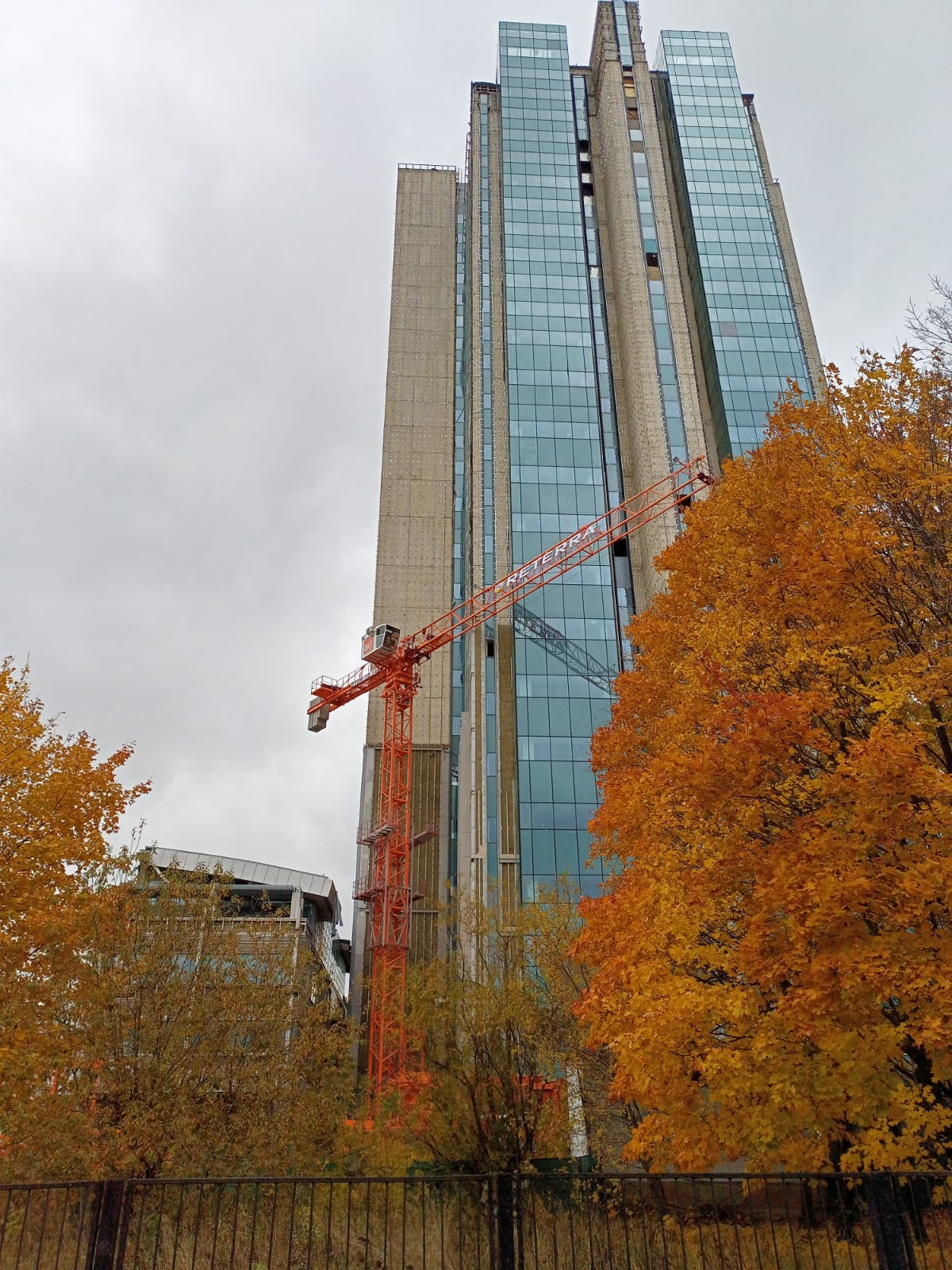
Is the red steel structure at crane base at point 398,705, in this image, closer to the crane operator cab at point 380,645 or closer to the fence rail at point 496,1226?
the crane operator cab at point 380,645

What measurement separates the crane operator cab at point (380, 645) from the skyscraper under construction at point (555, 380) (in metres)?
6.73

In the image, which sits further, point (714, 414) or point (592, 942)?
point (714, 414)

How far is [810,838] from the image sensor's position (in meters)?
11.6

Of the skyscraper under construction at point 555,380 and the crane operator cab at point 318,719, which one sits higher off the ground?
the skyscraper under construction at point 555,380

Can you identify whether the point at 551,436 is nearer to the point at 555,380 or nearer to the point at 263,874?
the point at 555,380

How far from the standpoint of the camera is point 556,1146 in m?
19.9

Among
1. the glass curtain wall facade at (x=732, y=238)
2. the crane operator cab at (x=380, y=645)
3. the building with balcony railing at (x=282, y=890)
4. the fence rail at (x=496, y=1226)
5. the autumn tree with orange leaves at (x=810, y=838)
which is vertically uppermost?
the glass curtain wall facade at (x=732, y=238)

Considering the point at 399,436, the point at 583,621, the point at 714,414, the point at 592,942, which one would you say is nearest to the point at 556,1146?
the point at 592,942

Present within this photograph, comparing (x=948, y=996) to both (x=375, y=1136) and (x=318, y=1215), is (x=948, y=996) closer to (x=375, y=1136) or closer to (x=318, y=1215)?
(x=318, y=1215)

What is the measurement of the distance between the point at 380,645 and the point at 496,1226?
4820 cm

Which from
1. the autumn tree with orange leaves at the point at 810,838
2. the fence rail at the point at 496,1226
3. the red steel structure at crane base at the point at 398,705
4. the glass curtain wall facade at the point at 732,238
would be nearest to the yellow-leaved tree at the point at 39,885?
the fence rail at the point at 496,1226

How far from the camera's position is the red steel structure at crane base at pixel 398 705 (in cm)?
4828

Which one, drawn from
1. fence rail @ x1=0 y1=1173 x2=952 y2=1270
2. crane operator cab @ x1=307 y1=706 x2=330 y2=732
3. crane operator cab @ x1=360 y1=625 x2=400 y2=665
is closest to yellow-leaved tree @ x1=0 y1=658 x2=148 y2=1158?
fence rail @ x1=0 y1=1173 x2=952 y2=1270

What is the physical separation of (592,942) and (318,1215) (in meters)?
7.69
